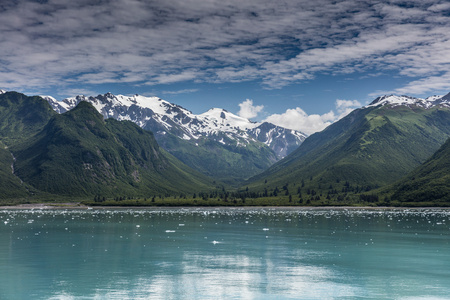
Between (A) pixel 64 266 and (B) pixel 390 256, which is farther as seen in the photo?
(B) pixel 390 256

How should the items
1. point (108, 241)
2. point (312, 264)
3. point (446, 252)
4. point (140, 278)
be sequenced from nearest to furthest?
1. point (140, 278)
2. point (312, 264)
3. point (446, 252)
4. point (108, 241)

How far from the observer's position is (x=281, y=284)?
5153 cm

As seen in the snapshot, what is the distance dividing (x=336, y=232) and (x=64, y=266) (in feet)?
248

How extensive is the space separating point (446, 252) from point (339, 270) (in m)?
31.8

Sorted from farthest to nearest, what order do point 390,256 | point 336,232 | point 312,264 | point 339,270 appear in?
point 336,232, point 390,256, point 312,264, point 339,270

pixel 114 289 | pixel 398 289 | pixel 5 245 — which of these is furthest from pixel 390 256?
pixel 5 245

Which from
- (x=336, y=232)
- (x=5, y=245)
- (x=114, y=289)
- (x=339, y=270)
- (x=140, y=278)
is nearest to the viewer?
(x=114, y=289)

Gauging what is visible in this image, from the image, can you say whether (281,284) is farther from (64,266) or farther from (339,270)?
(64,266)

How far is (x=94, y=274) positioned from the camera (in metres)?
57.3

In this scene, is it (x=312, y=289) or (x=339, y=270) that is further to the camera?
(x=339, y=270)

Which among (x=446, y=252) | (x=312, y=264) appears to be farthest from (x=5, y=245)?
(x=446, y=252)

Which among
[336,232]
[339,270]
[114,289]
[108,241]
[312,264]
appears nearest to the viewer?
[114,289]

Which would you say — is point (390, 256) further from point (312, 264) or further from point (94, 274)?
point (94, 274)

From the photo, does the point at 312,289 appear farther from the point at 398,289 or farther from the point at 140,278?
the point at 140,278
